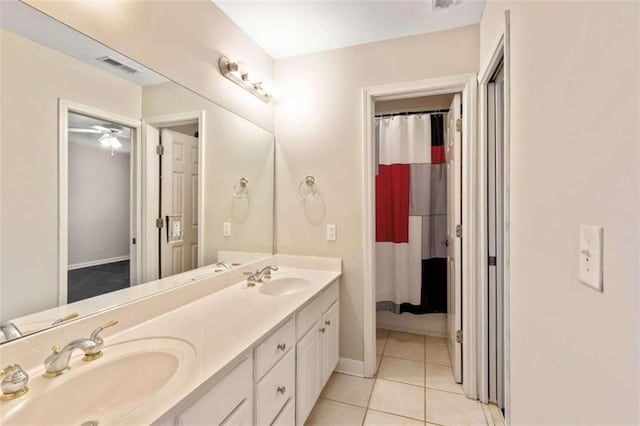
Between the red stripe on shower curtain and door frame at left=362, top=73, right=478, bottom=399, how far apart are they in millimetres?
780

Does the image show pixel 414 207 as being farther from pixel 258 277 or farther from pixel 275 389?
pixel 275 389

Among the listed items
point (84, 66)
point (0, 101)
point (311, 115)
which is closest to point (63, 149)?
point (0, 101)

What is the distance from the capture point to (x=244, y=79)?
2.01m

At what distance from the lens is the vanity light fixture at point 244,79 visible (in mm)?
1855

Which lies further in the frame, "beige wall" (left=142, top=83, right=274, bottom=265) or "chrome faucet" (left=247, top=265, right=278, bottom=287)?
"chrome faucet" (left=247, top=265, right=278, bottom=287)

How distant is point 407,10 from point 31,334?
2.34m

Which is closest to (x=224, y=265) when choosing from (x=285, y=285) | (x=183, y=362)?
(x=285, y=285)

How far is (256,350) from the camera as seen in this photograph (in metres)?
1.13

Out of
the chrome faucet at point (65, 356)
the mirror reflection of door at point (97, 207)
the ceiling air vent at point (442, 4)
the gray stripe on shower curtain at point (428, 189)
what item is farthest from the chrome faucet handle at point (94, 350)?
the gray stripe on shower curtain at point (428, 189)

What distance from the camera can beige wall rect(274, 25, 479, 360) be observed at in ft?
6.89

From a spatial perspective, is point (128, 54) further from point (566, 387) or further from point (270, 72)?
point (566, 387)

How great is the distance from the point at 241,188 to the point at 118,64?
1014mm

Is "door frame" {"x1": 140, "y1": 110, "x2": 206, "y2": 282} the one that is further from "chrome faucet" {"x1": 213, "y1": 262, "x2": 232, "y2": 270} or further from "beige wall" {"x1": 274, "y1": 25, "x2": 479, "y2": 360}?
"beige wall" {"x1": 274, "y1": 25, "x2": 479, "y2": 360}

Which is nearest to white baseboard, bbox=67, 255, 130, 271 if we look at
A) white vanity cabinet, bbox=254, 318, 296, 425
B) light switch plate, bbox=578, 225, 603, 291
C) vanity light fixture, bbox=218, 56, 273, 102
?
white vanity cabinet, bbox=254, 318, 296, 425
